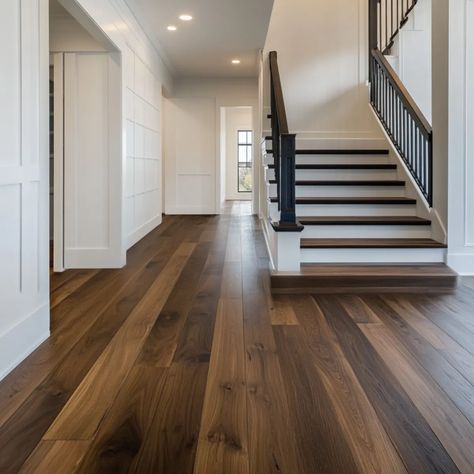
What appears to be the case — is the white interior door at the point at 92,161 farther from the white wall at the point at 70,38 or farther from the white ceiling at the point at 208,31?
the white ceiling at the point at 208,31

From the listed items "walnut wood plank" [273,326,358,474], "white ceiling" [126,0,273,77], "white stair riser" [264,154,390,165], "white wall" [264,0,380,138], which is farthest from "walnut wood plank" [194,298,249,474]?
"white wall" [264,0,380,138]

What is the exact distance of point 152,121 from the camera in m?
6.84

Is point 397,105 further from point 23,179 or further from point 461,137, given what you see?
point 23,179

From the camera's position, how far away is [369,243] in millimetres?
4016

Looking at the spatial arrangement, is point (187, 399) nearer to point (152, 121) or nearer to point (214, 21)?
point (214, 21)

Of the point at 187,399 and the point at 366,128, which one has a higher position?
the point at 366,128

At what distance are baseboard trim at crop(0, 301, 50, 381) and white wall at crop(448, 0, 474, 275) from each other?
3075 millimetres

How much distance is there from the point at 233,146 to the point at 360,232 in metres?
10.6

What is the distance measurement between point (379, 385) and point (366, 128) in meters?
5.48

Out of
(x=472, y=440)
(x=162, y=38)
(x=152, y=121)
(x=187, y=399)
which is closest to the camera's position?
(x=472, y=440)

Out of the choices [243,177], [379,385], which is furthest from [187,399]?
[243,177]

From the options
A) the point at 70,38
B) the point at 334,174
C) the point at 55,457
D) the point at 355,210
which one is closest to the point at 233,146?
the point at 334,174

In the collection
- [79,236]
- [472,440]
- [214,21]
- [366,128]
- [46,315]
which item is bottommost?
[472,440]

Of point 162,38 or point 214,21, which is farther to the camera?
point 162,38
